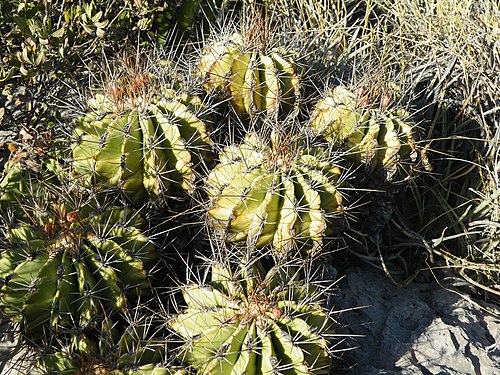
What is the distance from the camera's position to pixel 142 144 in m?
2.21

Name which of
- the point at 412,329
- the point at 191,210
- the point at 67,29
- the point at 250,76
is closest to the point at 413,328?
the point at 412,329

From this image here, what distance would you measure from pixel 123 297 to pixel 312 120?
1070 mm

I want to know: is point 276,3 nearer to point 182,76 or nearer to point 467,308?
point 182,76

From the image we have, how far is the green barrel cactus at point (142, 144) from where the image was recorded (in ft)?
7.18

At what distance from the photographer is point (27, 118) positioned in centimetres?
273

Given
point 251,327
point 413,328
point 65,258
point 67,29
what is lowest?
point 413,328

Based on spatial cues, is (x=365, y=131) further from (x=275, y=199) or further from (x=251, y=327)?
(x=251, y=327)

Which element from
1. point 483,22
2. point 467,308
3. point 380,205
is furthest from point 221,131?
point 483,22

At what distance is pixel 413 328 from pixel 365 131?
0.80m

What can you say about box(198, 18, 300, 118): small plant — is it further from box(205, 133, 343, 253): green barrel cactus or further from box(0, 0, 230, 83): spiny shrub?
box(0, 0, 230, 83): spiny shrub

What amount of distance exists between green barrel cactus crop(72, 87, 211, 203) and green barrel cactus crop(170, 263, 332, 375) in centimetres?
44

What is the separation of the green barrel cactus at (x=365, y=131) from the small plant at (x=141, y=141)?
1.67 ft

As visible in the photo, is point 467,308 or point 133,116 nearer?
point 133,116

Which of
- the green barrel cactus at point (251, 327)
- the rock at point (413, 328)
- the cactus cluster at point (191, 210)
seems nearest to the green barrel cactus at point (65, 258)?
the cactus cluster at point (191, 210)
